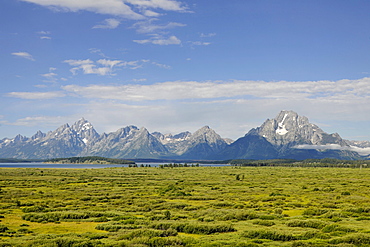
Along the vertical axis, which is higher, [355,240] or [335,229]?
[355,240]

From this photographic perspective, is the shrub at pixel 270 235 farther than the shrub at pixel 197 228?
No

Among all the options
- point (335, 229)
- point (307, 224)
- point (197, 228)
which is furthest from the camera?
point (307, 224)

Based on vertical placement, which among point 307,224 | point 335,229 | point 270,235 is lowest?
point 307,224

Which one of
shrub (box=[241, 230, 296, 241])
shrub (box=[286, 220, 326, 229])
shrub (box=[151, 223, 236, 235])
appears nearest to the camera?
shrub (box=[241, 230, 296, 241])

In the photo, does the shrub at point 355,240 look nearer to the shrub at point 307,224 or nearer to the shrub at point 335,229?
the shrub at point 335,229

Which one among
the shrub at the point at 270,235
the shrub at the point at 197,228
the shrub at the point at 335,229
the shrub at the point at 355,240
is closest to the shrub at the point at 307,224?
the shrub at the point at 335,229

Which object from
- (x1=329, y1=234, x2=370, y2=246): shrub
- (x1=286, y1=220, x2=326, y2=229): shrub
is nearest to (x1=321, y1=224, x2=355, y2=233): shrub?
(x1=286, y1=220, x2=326, y2=229): shrub

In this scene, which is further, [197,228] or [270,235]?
[197,228]

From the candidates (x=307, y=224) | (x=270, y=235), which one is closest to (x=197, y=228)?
(x=270, y=235)

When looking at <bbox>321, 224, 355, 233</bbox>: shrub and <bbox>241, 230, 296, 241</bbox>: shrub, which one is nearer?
<bbox>241, 230, 296, 241</bbox>: shrub

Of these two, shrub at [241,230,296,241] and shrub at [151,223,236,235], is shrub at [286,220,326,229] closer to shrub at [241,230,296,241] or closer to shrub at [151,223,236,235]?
shrub at [241,230,296,241]

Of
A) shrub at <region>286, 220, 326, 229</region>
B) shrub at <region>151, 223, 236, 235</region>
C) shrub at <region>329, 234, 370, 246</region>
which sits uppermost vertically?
shrub at <region>329, 234, 370, 246</region>

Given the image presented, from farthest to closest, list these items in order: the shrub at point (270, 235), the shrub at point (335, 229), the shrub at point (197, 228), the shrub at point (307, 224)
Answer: the shrub at point (307, 224) → the shrub at point (197, 228) → the shrub at point (335, 229) → the shrub at point (270, 235)

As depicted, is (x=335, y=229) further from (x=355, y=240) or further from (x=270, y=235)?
(x=270, y=235)
